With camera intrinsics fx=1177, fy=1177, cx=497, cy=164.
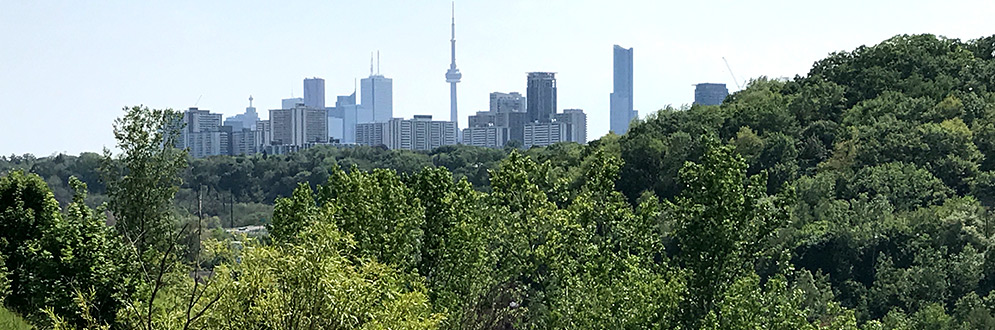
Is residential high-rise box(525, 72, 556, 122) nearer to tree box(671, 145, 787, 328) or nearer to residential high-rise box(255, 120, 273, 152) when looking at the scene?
residential high-rise box(255, 120, 273, 152)

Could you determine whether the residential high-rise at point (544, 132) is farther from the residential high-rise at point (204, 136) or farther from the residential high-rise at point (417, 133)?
the residential high-rise at point (204, 136)

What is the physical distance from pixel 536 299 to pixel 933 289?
1823cm

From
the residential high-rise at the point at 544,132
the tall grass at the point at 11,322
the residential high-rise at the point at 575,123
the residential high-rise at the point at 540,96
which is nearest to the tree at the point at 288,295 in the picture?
the tall grass at the point at 11,322

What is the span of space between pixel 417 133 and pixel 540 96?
1866 centimetres

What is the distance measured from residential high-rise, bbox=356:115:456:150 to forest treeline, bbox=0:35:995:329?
10509 centimetres

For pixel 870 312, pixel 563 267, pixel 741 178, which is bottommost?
pixel 870 312

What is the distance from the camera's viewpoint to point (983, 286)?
127 feet

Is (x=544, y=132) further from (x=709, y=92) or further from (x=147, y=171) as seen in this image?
(x=147, y=171)

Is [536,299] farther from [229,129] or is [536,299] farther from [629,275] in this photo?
[229,129]

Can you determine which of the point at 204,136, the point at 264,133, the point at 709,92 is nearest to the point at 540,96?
the point at 709,92

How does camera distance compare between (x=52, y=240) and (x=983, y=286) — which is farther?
(x=983, y=286)

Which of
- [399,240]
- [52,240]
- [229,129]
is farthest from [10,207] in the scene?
[229,129]

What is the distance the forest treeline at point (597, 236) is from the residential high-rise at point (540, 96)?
106 m

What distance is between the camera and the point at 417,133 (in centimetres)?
16275
